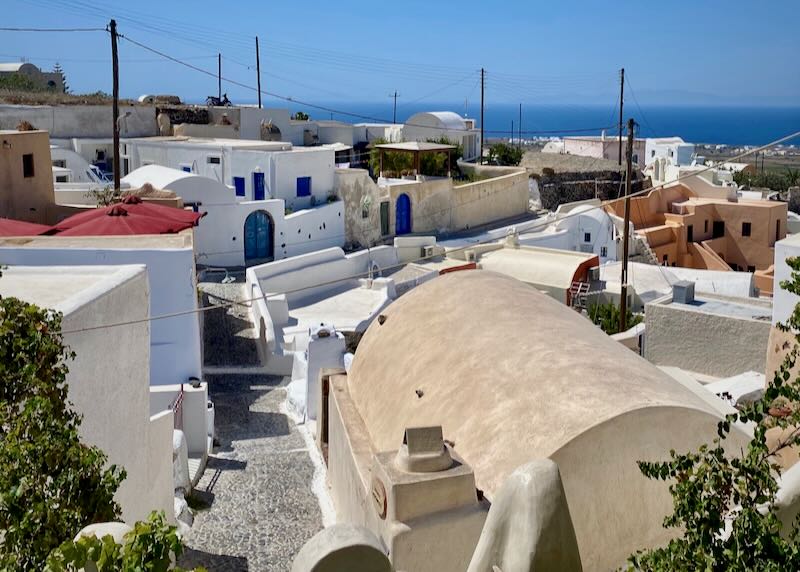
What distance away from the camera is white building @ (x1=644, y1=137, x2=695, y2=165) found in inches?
2800

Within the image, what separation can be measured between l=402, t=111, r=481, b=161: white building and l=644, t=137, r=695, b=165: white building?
737 inches

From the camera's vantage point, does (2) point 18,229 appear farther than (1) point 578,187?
No

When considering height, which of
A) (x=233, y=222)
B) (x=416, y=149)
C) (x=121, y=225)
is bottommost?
(x=233, y=222)

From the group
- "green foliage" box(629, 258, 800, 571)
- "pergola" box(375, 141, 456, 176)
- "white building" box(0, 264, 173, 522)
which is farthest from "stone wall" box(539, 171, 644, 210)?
"green foliage" box(629, 258, 800, 571)

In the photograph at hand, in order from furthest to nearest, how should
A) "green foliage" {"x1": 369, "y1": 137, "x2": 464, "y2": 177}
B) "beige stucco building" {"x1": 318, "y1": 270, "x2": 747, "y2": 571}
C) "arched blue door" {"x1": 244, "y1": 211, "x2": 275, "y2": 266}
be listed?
"green foliage" {"x1": 369, "y1": 137, "x2": 464, "y2": 177}, "arched blue door" {"x1": 244, "y1": 211, "x2": 275, "y2": 266}, "beige stucco building" {"x1": 318, "y1": 270, "x2": 747, "y2": 571}

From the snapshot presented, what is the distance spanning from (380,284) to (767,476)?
23929mm

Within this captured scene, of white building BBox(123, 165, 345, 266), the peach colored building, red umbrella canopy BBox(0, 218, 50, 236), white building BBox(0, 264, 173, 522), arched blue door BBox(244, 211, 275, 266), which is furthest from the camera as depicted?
the peach colored building

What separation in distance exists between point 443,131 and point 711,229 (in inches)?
654

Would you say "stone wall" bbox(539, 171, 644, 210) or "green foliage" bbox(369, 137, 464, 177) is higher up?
"green foliage" bbox(369, 137, 464, 177)

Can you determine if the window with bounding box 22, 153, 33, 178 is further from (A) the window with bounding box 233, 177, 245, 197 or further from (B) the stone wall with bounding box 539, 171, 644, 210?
(B) the stone wall with bounding box 539, 171, 644, 210

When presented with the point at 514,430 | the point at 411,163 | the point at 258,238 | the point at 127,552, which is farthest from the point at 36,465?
the point at 411,163

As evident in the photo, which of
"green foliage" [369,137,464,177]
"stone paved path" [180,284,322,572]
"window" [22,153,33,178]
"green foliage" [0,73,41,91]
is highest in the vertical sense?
"green foliage" [0,73,41,91]

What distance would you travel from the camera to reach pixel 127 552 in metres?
3.94

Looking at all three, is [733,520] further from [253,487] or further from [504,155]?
[504,155]
